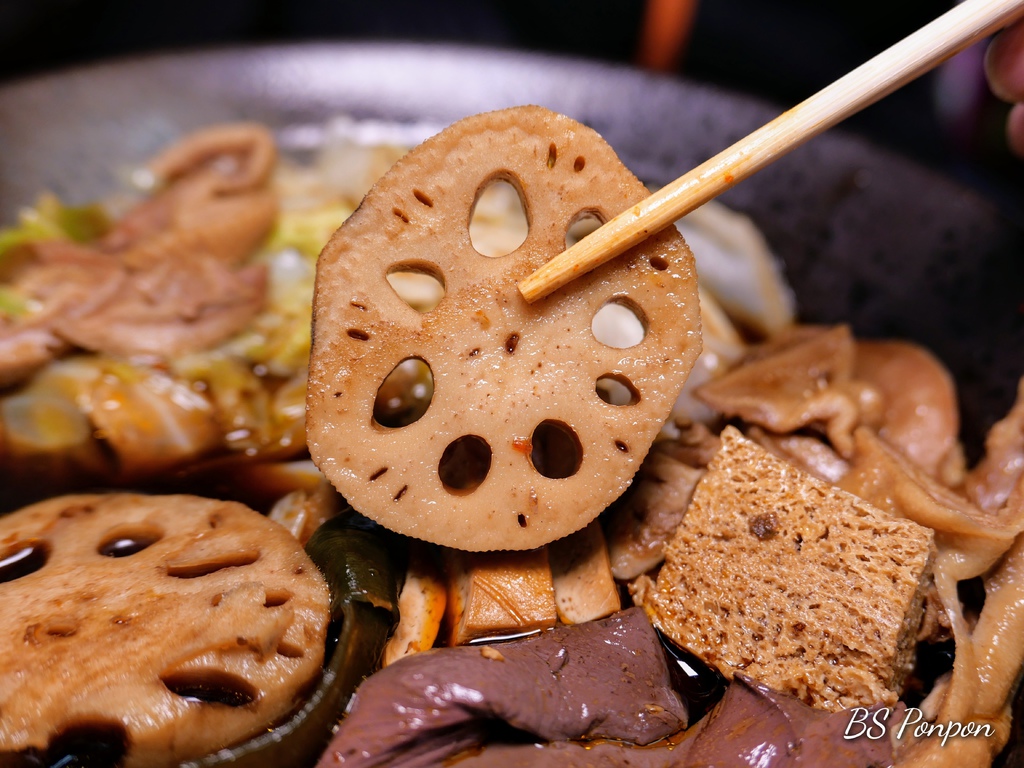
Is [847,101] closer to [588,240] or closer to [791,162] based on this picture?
[588,240]

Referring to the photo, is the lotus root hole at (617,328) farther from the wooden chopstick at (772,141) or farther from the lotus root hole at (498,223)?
the wooden chopstick at (772,141)

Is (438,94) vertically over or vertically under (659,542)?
over

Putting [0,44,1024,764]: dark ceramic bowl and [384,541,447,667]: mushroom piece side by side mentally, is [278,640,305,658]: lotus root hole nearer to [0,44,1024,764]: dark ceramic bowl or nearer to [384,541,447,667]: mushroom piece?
[384,541,447,667]: mushroom piece

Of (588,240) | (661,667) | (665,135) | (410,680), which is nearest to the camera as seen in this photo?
(410,680)

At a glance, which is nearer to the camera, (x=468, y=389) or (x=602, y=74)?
(x=468, y=389)

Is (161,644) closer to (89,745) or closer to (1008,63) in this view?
(89,745)

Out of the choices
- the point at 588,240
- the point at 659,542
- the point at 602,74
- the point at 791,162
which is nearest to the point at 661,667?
the point at 659,542

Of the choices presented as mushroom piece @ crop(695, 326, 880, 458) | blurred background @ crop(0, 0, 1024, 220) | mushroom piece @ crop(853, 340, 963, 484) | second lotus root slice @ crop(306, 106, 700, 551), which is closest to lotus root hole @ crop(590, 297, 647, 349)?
mushroom piece @ crop(695, 326, 880, 458)

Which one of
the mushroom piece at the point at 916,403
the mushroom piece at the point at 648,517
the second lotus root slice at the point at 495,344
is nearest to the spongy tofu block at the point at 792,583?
the mushroom piece at the point at 648,517
